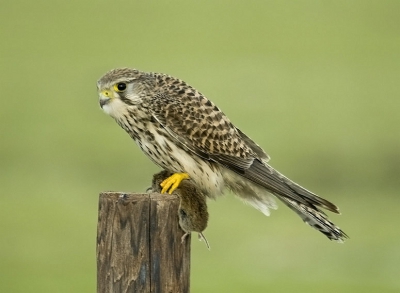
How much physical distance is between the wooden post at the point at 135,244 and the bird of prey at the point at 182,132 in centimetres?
158

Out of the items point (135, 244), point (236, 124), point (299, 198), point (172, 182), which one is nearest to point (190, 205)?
point (172, 182)

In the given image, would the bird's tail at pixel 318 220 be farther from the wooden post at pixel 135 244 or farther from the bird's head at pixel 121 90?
the wooden post at pixel 135 244

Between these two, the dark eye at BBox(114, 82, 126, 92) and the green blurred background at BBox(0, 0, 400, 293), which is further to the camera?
the green blurred background at BBox(0, 0, 400, 293)

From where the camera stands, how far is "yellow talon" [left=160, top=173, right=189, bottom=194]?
732 centimetres

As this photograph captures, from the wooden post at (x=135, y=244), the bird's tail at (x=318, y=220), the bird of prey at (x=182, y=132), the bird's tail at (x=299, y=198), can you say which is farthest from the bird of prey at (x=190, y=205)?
the bird's tail at (x=318, y=220)

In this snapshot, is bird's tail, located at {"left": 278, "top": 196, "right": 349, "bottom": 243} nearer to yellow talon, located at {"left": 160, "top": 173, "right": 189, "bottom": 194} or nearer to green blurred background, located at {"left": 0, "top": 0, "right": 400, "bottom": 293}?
yellow talon, located at {"left": 160, "top": 173, "right": 189, "bottom": 194}

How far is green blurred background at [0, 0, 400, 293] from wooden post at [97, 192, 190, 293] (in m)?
10.0

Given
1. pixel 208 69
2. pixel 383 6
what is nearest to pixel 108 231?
pixel 208 69

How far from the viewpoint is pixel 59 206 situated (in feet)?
66.5

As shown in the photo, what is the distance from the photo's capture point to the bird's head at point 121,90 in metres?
7.70

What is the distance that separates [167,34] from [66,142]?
41.9 ft

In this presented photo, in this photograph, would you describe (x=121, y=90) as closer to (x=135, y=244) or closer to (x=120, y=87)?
(x=120, y=87)

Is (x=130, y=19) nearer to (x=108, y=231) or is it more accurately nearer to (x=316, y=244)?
(x=316, y=244)

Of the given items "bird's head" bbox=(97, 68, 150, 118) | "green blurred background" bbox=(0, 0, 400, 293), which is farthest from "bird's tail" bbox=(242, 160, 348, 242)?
"green blurred background" bbox=(0, 0, 400, 293)
